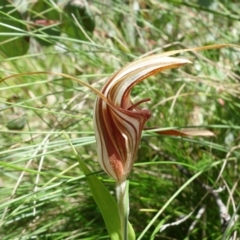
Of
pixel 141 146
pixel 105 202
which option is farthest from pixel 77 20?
pixel 105 202

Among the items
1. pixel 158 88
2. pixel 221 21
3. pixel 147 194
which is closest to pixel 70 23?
pixel 158 88

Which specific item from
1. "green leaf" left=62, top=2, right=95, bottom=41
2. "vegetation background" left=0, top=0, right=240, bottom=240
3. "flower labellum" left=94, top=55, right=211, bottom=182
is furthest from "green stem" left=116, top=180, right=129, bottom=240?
"green leaf" left=62, top=2, right=95, bottom=41

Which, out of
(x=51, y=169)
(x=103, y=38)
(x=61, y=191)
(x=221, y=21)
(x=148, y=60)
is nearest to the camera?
(x=148, y=60)

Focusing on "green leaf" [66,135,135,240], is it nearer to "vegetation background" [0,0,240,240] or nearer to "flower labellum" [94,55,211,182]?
"flower labellum" [94,55,211,182]

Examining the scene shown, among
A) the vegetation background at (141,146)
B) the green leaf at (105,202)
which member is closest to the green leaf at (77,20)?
the vegetation background at (141,146)

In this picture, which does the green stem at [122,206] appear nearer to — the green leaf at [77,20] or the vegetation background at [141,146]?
the vegetation background at [141,146]

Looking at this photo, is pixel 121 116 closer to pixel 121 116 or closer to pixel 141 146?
pixel 121 116

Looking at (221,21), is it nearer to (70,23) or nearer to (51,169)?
(70,23)
